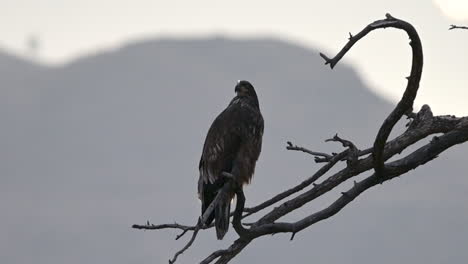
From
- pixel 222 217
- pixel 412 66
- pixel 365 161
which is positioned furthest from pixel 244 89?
pixel 412 66

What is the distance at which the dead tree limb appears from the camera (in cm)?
813

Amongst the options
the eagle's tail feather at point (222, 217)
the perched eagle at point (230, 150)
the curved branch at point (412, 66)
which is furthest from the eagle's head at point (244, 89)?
the curved branch at point (412, 66)

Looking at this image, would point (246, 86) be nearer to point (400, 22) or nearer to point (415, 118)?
point (415, 118)

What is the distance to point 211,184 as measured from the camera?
11.6 m

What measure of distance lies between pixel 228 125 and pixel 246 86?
1.43m

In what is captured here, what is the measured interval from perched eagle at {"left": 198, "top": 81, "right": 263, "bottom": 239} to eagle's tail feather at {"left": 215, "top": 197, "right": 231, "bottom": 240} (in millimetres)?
335

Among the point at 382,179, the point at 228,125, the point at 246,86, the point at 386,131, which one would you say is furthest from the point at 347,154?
the point at 246,86

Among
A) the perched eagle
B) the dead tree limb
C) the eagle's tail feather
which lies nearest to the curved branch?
the dead tree limb

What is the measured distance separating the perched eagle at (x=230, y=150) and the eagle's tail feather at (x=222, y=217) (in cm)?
33

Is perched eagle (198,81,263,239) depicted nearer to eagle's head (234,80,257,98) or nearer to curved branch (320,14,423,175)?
eagle's head (234,80,257,98)

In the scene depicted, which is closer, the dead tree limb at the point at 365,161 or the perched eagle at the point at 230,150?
the dead tree limb at the point at 365,161

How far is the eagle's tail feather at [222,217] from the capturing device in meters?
10.5

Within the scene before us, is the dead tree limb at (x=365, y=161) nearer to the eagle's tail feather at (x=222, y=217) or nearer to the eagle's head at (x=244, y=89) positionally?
the eagle's tail feather at (x=222, y=217)

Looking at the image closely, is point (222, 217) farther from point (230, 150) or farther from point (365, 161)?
point (365, 161)
